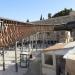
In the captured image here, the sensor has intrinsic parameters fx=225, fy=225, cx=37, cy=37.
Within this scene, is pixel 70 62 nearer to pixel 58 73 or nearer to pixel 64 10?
pixel 58 73

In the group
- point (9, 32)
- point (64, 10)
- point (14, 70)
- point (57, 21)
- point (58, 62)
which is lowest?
point (14, 70)

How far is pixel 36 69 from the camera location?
1839 cm

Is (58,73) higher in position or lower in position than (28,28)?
lower

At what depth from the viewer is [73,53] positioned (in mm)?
12633

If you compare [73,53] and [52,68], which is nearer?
[73,53]

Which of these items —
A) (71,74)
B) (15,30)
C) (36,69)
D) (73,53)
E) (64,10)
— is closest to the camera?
(71,74)

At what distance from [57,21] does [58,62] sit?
30451 mm

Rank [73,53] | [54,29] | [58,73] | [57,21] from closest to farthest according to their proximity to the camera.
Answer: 1. [73,53]
2. [58,73]
3. [54,29]
4. [57,21]

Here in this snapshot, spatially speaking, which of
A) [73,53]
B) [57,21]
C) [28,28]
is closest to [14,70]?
[28,28]

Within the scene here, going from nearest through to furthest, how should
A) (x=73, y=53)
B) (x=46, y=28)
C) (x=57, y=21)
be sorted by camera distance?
(x=73, y=53), (x=46, y=28), (x=57, y=21)

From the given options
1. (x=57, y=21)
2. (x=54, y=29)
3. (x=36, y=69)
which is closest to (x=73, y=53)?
(x=36, y=69)

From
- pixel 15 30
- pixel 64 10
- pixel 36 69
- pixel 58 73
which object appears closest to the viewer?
pixel 58 73

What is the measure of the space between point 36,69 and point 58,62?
13.2 feet

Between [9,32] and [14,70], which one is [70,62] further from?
[14,70]
